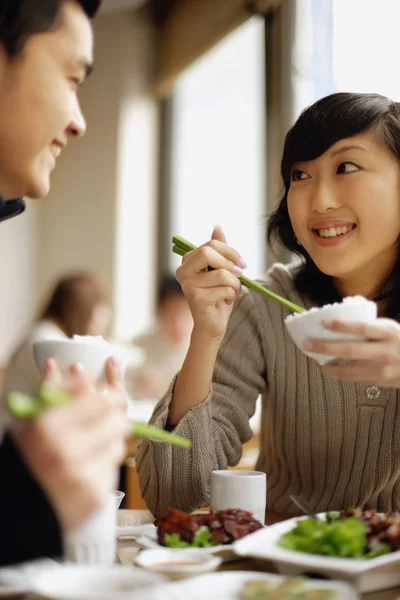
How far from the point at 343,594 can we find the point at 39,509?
12.8 inches

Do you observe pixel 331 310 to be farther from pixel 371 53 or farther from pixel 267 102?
pixel 267 102

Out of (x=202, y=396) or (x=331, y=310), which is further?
(x=202, y=396)

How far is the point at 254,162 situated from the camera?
4.16 m

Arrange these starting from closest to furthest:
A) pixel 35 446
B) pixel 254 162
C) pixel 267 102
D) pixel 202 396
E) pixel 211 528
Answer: pixel 35 446
pixel 211 528
pixel 202 396
pixel 267 102
pixel 254 162

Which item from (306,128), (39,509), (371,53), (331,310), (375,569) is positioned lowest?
(375,569)

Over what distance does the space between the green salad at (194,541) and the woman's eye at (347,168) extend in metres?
0.86

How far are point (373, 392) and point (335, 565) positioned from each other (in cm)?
75

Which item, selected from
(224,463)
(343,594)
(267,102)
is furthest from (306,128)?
(267,102)

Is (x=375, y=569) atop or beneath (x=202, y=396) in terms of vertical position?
beneath

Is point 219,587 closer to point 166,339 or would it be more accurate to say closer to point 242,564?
point 242,564

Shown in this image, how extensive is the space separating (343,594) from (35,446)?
36 cm

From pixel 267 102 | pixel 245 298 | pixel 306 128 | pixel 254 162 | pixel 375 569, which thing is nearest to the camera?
pixel 375 569

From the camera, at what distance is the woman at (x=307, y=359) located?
4.57 ft

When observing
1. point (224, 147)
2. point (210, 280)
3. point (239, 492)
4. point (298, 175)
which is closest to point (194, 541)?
point (239, 492)
